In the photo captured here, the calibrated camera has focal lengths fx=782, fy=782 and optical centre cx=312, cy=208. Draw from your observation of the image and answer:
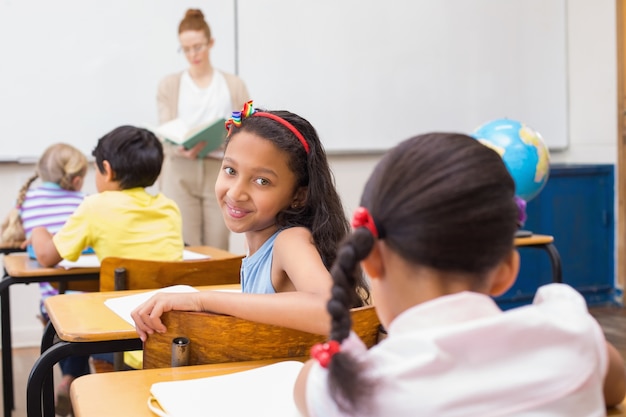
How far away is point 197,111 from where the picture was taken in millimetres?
4141

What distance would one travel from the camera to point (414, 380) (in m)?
0.71

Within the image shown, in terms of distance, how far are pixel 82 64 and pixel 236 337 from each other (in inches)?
131

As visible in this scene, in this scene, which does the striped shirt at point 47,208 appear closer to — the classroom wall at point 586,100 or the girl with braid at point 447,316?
the classroom wall at point 586,100

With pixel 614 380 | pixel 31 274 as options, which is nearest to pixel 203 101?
pixel 31 274

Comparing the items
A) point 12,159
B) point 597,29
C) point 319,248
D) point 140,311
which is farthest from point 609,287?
point 140,311

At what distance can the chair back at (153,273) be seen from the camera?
1.92 metres

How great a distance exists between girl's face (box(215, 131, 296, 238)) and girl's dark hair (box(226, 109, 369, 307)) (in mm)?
18

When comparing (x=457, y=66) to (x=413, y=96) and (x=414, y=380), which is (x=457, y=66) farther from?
(x=414, y=380)

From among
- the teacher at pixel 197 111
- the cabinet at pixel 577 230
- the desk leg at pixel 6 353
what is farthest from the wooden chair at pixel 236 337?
the cabinet at pixel 577 230

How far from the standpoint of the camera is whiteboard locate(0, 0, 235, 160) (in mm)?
4078

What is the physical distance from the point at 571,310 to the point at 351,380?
0.23 m

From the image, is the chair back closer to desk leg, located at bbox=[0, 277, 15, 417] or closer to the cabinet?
desk leg, located at bbox=[0, 277, 15, 417]

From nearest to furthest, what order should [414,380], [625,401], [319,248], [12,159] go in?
[414,380] → [625,401] → [319,248] → [12,159]

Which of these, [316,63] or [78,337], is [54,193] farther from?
[316,63]
